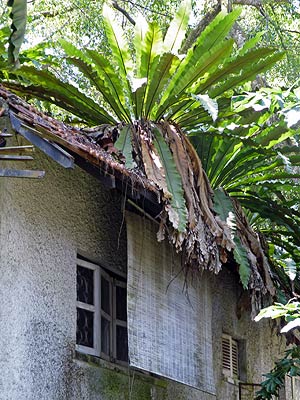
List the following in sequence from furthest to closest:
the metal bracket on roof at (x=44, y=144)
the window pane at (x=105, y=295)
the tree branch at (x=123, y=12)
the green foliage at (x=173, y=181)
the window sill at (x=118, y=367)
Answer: the tree branch at (x=123, y=12) → the window pane at (x=105, y=295) → the window sill at (x=118, y=367) → the green foliage at (x=173, y=181) → the metal bracket on roof at (x=44, y=144)

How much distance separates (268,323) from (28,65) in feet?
14.4

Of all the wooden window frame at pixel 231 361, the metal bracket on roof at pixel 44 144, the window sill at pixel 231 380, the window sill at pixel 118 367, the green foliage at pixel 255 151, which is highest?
the green foliage at pixel 255 151

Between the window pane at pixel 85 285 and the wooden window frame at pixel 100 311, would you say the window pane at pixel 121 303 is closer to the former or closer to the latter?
the wooden window frame at pixel 100 311

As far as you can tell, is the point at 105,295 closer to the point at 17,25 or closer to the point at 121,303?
the point at 121,303

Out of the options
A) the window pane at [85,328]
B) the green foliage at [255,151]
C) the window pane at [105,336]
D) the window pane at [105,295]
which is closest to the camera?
the window pane at [85,328]

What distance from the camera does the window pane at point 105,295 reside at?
26.5 ft

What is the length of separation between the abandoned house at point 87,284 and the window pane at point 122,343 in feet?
0.04

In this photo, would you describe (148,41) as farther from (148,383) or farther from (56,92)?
(148,383)

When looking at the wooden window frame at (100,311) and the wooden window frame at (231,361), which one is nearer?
the wooden window frame at (100,311)

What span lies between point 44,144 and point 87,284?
6.81ft

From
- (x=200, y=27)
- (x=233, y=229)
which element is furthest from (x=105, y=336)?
(x=200, y=27)

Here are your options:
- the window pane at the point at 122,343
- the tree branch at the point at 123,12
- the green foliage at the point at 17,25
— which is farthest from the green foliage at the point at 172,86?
the tree branch at the point at 123,12

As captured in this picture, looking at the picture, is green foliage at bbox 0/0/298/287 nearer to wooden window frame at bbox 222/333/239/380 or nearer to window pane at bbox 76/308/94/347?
window pane at bbox 76/308/94/347

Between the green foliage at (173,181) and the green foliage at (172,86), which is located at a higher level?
the green foliage at (172,86)
